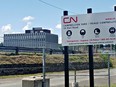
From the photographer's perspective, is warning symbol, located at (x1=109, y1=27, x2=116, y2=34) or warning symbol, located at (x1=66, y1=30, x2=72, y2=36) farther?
warning symbol, located at (x1=66, y1=30, x2=72, y2=36)

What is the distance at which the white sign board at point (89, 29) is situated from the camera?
10.9 meters

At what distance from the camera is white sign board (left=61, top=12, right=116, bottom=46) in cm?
1094

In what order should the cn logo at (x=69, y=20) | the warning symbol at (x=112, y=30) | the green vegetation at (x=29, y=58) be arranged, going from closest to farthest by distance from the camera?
1. the warning symbol at (x=112, y=30)
2. the cn logo at (x=69, y=20)
3. the green vegetation at (x=29, y=58)

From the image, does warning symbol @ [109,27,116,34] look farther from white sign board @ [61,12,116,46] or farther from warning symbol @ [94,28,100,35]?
warning symbol @ [94,28,100,35]

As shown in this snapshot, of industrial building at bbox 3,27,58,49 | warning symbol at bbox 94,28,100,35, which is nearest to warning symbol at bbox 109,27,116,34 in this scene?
warning symbol at bbox 94,28,100,35

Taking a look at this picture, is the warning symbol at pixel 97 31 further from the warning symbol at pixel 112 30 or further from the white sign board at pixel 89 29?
the warning symbol at pixel 112 30

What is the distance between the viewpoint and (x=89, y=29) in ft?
36.7

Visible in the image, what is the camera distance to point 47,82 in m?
11.8

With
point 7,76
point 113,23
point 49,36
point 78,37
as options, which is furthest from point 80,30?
point 7,76

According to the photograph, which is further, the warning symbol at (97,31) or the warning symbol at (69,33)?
the warning symbol at (69,33)


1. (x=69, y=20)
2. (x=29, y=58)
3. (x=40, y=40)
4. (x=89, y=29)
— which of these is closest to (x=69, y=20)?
(x=69, y=20)

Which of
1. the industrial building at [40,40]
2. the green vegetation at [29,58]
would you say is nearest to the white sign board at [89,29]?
the industrial building at [40,40]

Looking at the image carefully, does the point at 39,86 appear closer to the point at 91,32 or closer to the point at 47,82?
the point at 47,82

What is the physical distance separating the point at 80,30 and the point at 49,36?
196cm
